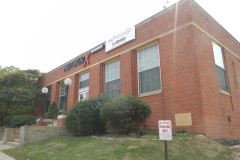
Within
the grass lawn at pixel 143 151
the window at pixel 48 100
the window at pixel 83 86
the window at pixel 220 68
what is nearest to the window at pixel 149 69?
the window at pixel 220 68

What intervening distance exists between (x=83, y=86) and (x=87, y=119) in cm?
832

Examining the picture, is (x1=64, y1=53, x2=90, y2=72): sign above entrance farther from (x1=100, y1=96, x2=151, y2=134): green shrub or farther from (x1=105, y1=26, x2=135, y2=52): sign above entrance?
(x1=100, y1=96, x2=151, y2=134): green shrub

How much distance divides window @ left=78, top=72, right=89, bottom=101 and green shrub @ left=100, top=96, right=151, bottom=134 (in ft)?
28.8

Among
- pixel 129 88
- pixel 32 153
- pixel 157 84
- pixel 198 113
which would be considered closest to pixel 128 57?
pixel 129 88

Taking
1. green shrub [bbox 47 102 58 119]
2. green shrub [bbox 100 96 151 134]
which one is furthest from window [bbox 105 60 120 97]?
green shrub [bbox 47 102 58 119]

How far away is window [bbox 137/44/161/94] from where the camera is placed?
44.5 ft

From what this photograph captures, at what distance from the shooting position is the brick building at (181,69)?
11.3 m

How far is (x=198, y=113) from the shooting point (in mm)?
10688

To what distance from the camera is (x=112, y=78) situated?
17.0 metres

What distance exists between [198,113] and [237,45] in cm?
944

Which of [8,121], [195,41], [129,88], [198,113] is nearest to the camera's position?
[198,113]

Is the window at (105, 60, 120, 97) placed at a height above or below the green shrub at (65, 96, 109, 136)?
above

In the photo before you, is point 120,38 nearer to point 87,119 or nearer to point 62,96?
point 87,119

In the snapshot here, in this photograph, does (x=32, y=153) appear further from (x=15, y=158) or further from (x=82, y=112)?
(x=82, y=112)
